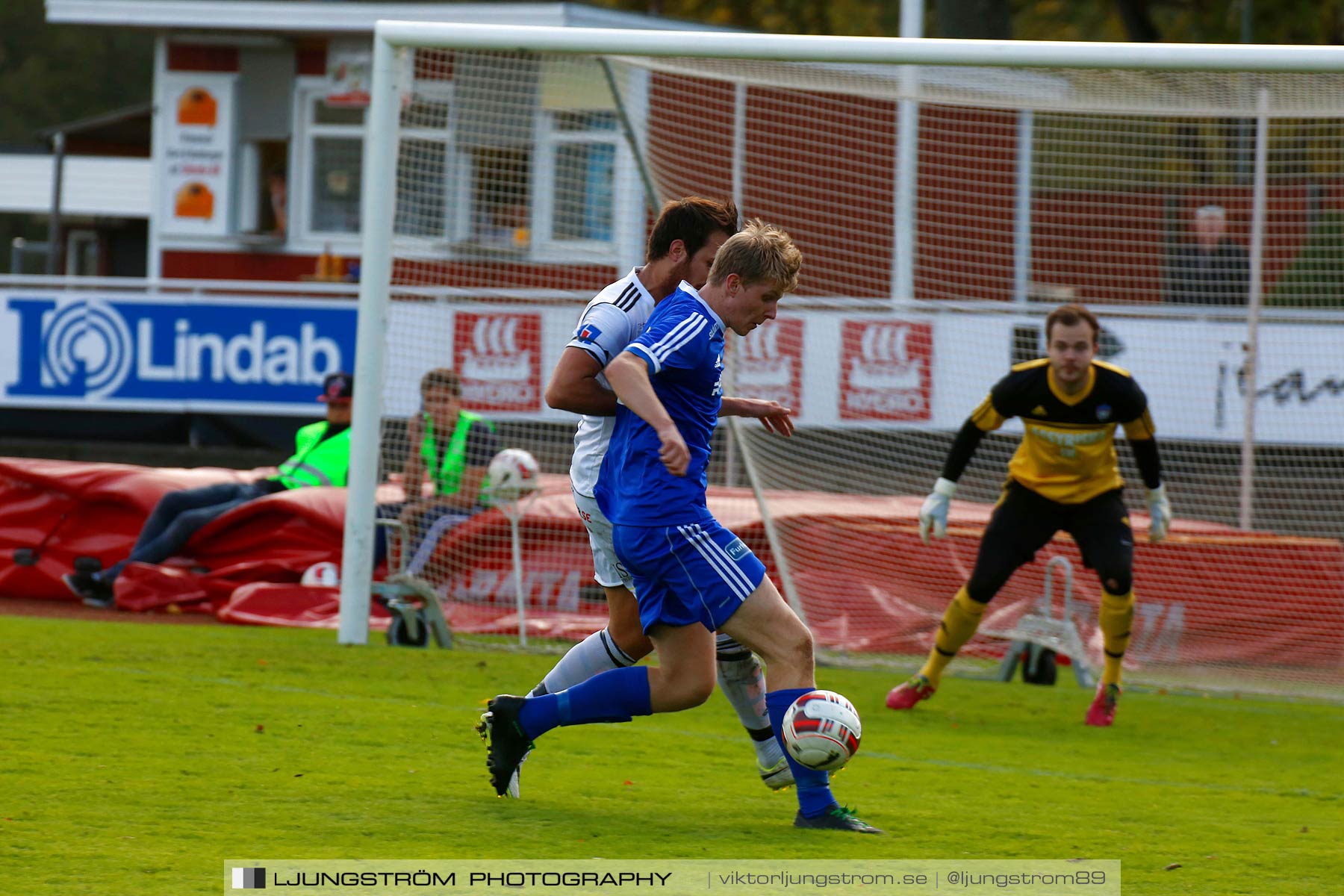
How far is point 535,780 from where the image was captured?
561 cm

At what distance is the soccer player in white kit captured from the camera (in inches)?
198

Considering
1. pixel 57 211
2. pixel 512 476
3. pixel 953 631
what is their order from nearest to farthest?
pixel 953 631
pixel 512 476
pixel 57 211

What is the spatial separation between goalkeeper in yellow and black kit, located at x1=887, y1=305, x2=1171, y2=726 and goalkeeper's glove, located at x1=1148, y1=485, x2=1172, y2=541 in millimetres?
86

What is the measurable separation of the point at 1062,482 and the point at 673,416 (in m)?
3.59

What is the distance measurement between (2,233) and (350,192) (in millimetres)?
40332

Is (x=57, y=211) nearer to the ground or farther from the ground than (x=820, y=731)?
farther from the ground

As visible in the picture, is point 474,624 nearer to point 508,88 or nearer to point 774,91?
point 508,88

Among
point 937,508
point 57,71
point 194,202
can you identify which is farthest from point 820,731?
point 57,71

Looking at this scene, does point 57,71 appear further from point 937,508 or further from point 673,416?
point 673,416

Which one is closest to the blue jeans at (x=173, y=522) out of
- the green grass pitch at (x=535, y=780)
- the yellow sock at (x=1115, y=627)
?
the green grass pitch at (x=535, y=780)

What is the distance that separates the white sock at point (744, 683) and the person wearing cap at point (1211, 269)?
8.03 meters

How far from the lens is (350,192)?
864 inches

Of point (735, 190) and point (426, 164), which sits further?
point (735, 190)

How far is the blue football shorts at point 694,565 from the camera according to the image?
4590 mm
